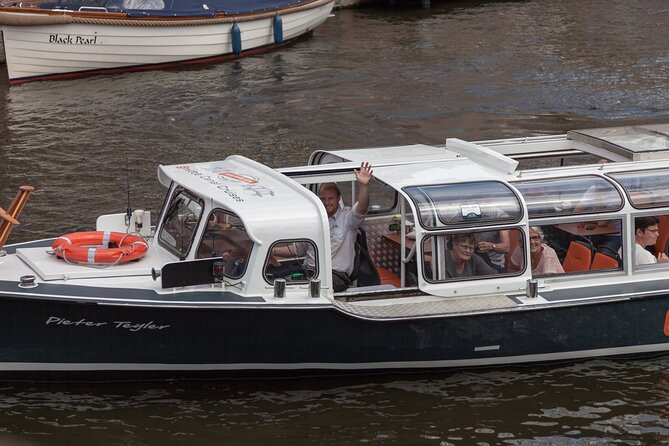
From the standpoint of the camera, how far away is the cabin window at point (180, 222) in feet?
35.9

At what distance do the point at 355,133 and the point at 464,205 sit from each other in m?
10.7

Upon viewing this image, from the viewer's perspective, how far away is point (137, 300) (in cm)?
999

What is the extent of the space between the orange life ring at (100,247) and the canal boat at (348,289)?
0.07ft

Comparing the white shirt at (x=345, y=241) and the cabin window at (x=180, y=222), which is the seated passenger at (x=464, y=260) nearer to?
the white shirt at (x=345, y=241)

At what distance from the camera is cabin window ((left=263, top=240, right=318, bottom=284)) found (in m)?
10.4


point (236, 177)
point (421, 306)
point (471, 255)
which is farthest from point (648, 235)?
point (236, 177)

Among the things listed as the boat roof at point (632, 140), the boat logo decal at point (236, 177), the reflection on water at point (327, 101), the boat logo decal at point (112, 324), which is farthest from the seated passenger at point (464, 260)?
the reflection on water at point (327, 101)

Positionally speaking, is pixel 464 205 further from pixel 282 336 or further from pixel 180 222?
pixel 180 222

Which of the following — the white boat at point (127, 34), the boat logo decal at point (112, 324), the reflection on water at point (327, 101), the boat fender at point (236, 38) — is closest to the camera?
the boat logo decal at point (112, 324)

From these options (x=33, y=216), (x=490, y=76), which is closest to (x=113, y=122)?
(x=33, y=216)

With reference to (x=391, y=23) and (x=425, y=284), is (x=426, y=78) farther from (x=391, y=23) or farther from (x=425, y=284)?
(x=425, y=284)

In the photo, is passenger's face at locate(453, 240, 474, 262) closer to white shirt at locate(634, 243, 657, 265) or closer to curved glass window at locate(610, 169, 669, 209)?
curved glass window at locate(610, 169, 669, 209)

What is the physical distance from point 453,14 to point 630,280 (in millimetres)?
23259

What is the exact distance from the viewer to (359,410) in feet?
34.9
